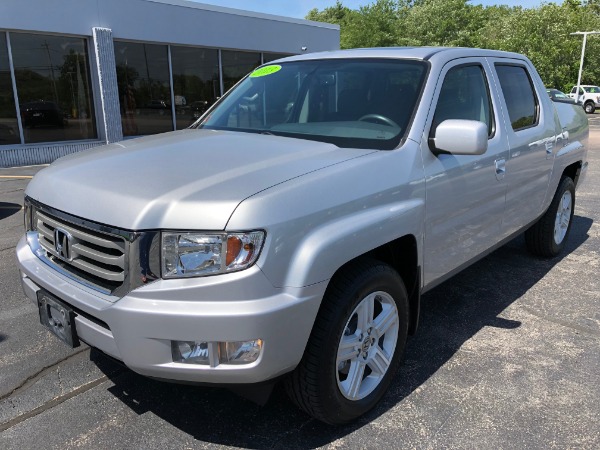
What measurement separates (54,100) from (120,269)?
38.2ft

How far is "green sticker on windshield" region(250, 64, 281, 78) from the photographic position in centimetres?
386

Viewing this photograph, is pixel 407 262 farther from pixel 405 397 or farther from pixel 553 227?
pixel 553 227

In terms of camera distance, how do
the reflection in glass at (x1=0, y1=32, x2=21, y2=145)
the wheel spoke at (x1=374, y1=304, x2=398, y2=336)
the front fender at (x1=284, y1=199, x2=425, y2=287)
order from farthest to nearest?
the reflection in glass at (x1=0, y1=32, x2=21, y2=145)
the wheel spoke at (x1=374, y1=304, x2=398, y2=336)
the front fender at (x1=284, y1=199, x2=425, y2=287)

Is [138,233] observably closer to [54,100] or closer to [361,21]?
[54,100]

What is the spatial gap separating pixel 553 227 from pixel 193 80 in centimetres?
1172

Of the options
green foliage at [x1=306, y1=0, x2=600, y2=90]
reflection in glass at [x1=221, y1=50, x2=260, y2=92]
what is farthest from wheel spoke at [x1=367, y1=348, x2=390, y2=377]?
green foliage at [x1=306, y1=0, x2=600, y2=90]

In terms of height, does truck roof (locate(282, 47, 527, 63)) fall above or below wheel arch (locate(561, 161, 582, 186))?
above

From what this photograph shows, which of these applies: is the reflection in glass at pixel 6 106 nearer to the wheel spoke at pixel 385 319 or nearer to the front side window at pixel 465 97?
the front side window at pixel 465 97

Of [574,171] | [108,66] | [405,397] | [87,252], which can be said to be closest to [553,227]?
[574,171]

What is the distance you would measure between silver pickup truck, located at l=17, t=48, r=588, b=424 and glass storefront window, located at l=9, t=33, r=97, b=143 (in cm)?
984

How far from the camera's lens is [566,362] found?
322 cm

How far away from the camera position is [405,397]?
2844 millimetres

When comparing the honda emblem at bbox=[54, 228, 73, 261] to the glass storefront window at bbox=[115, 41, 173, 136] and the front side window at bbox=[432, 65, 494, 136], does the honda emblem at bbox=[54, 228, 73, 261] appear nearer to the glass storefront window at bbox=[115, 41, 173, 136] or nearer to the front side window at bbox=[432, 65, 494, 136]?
the front side window at bbox=[432, 65, 494, 136]

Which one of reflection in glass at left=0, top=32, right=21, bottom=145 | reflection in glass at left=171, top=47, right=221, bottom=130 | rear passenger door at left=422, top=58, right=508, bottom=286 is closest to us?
rear passenger door at left=422, top=58, right=508, bottom=286
